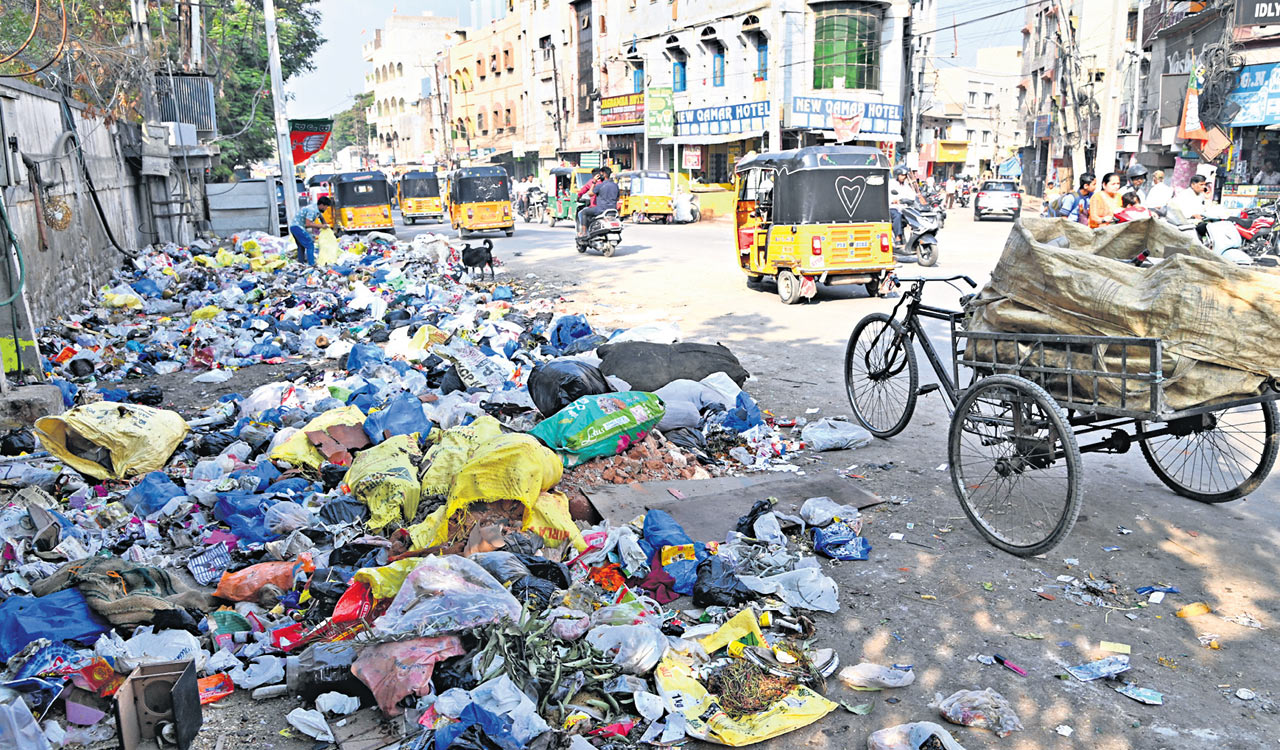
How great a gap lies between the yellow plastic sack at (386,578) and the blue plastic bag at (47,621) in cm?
102

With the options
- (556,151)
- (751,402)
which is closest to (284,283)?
(751,402)

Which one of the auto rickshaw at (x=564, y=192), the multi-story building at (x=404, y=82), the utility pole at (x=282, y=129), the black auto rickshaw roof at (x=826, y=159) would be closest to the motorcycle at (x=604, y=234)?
the black auto rickshaw roof at (x=826, y=159)

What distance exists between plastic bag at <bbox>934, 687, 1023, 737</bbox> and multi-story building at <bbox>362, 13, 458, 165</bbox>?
240ft

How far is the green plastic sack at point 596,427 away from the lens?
5215mm

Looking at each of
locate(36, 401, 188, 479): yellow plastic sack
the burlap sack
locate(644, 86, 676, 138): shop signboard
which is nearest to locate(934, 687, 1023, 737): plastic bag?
the burlap sack

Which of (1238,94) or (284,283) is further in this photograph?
(1238,94)

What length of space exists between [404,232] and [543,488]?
86.6ft

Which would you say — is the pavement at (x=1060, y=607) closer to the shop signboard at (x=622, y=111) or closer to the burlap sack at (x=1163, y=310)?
the burlap sack at (x=1163, y=310)

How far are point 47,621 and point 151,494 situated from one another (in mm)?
1722

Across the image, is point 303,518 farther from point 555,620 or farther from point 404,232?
point 404,232

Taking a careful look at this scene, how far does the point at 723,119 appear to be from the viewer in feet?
116

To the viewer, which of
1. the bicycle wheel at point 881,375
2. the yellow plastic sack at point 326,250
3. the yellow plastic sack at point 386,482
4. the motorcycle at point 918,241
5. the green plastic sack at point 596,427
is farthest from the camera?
the yellow plastic sack at point 326,250

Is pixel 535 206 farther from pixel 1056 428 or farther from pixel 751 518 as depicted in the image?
pixel 1056 428

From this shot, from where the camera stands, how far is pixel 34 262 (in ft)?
30.1
